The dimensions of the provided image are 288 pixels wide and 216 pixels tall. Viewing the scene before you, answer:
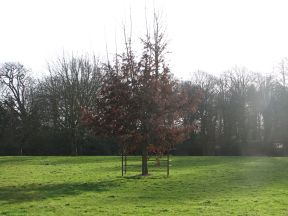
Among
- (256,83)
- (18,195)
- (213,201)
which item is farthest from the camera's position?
(256,83)

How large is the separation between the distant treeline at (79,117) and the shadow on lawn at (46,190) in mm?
33511

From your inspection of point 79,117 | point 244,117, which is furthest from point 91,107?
point 244,117

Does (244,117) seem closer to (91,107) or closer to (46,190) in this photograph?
(91,107)

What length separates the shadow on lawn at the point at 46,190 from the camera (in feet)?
48.9

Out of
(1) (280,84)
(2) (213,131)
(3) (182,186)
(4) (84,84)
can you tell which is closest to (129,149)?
(3) (182,186)

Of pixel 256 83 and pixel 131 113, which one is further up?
pixel 256 83

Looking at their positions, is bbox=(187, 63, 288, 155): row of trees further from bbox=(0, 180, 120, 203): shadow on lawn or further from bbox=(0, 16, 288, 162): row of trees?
bbox=(0, 180, 120, 203): shadow on lawn

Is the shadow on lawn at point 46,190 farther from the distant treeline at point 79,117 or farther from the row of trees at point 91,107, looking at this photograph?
the distant treeline at point 79,117

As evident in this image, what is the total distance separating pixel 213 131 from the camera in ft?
211

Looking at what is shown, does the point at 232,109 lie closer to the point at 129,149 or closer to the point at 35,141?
the point at 35,141

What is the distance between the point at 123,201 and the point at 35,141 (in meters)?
45.8

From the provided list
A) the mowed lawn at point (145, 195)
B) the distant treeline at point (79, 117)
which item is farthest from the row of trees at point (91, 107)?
the mowed lawn at point (145, 195)

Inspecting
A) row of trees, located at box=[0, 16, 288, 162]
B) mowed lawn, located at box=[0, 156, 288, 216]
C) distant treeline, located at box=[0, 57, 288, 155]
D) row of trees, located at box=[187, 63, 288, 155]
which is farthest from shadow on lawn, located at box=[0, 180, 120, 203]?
row of trees, located at box=[187, 63, 288, 155]

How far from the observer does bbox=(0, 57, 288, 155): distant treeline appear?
57.1m
